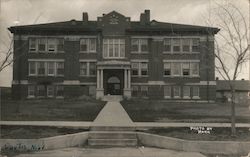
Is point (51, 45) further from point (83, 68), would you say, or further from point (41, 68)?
point (83, 68)

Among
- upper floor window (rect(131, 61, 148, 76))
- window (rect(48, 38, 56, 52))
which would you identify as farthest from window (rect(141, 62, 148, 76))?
window (rect(48, 38, 56, 52))

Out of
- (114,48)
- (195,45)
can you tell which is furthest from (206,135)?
(195,45)

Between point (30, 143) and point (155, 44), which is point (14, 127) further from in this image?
point (155, 44)

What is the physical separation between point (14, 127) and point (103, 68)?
32.7 metres

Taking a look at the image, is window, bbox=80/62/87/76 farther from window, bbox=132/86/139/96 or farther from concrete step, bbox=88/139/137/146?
concrete step, bbox=88/139/137/146

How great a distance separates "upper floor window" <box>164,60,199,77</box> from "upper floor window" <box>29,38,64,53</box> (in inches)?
Result: 527

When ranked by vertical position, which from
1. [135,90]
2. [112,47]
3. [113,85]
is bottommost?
[135,90]

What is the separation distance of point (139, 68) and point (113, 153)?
37.9 m

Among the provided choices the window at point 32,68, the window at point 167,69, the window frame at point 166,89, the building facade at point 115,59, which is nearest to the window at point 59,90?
the building facade at point 115,59

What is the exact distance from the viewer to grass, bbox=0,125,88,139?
14583mm

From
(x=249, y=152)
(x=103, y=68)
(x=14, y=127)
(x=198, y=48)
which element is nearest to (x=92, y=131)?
A: (x=14, y=127)

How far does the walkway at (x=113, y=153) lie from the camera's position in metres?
12.7

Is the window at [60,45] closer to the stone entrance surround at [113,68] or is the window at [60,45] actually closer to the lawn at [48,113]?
the stone entrance surround at [113,68]

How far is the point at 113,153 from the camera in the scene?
13.1 m
